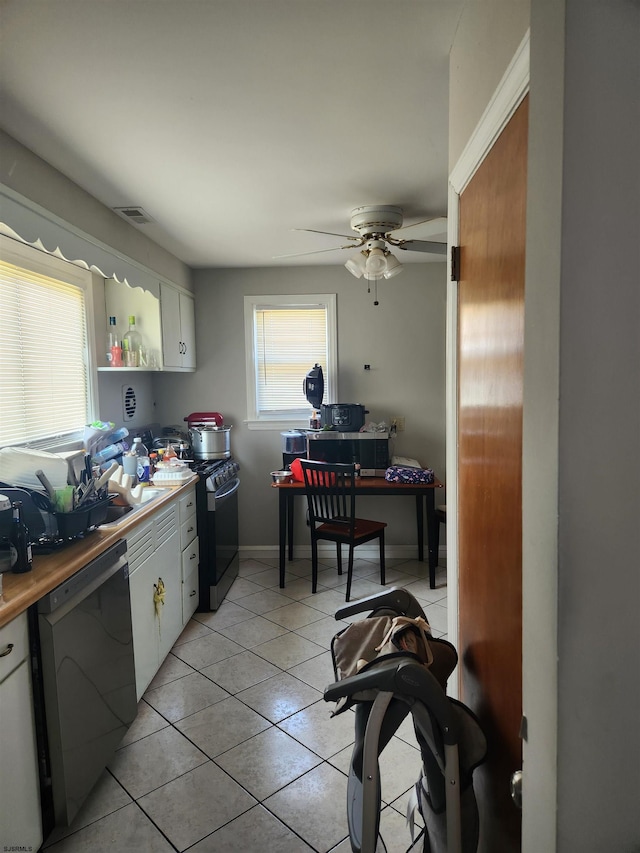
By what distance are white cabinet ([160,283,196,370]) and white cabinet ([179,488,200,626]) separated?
106 centimetres

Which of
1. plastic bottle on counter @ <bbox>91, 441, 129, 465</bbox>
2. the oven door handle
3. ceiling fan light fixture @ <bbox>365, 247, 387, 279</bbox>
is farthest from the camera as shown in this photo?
the oven door handle

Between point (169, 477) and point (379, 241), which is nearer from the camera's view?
point (379, 241)

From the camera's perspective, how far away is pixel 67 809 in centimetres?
173

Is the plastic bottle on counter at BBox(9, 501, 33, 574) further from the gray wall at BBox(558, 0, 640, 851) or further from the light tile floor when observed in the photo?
the gray wall at BBox(558, 0, 640, 851)

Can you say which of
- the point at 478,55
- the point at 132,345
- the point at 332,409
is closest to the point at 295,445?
the point at 332,409

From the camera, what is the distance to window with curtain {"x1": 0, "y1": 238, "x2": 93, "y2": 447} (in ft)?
8.29

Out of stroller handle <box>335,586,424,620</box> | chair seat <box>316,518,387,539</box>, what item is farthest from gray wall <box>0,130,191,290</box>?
chair seat <box>316,518,387,539</box>

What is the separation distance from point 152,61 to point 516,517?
5.41 feet

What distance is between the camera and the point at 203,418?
4.42m

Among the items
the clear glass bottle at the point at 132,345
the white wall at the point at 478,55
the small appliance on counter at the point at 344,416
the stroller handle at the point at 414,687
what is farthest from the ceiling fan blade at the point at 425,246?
the stroller handle at the point at 414,687

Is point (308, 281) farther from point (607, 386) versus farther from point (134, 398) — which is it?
point (607, 386)

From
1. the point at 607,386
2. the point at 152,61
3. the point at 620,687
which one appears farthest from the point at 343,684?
the point at 152,61

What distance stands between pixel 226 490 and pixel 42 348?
158 centimetres

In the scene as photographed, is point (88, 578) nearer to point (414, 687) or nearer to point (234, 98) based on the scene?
point (414, 687)
